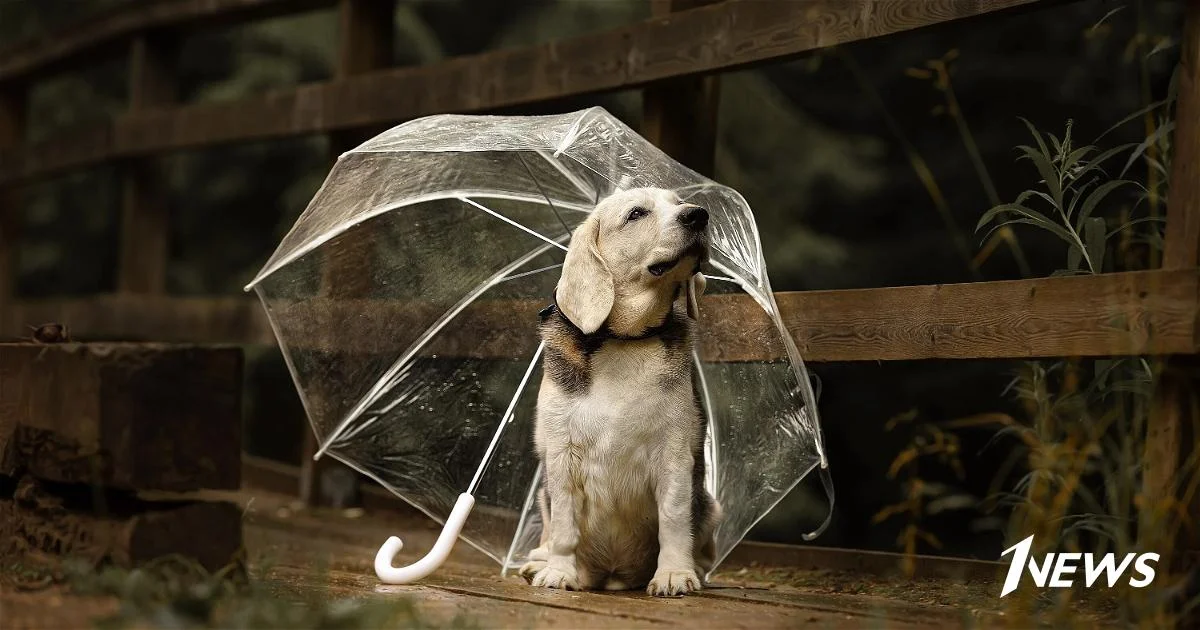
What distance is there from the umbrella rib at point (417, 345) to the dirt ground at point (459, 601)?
1.47 feet

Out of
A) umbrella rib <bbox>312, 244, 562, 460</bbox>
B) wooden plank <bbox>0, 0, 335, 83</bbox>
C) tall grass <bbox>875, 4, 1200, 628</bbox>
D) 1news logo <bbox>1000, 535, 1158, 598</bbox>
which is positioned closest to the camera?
tall grass <bbox>875, 4, 1200, 628</bbox>

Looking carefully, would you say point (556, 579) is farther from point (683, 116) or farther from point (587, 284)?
point (683, 116)

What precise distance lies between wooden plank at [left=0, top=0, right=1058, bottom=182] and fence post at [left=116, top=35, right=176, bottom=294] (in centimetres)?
38

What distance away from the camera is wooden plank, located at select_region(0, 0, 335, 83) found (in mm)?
6293

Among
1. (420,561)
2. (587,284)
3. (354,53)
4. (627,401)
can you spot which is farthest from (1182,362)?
(354,53)

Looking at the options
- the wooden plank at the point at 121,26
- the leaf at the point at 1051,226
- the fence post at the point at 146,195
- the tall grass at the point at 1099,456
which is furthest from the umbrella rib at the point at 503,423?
the fence post at the point at 146,195

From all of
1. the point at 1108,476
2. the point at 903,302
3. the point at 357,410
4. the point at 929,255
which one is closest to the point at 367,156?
the point at 357,410

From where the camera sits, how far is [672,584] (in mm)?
3467

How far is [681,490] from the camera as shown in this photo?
352 cm

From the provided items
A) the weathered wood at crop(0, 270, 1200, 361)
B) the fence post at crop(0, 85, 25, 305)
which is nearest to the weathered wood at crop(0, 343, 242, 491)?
the weathered wood at crop(0, 270, 1200, 361)

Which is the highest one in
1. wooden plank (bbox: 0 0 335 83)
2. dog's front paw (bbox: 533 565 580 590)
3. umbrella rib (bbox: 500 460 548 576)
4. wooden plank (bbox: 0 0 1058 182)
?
wooden plank (bbox: 0 0 335 83)

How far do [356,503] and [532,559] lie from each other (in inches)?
87.9

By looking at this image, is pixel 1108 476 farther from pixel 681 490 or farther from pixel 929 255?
pixel 929 255

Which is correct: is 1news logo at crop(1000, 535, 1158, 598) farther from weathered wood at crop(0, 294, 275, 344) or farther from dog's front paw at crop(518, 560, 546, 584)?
weathered wood at crop(0, 294, 275, 344)
